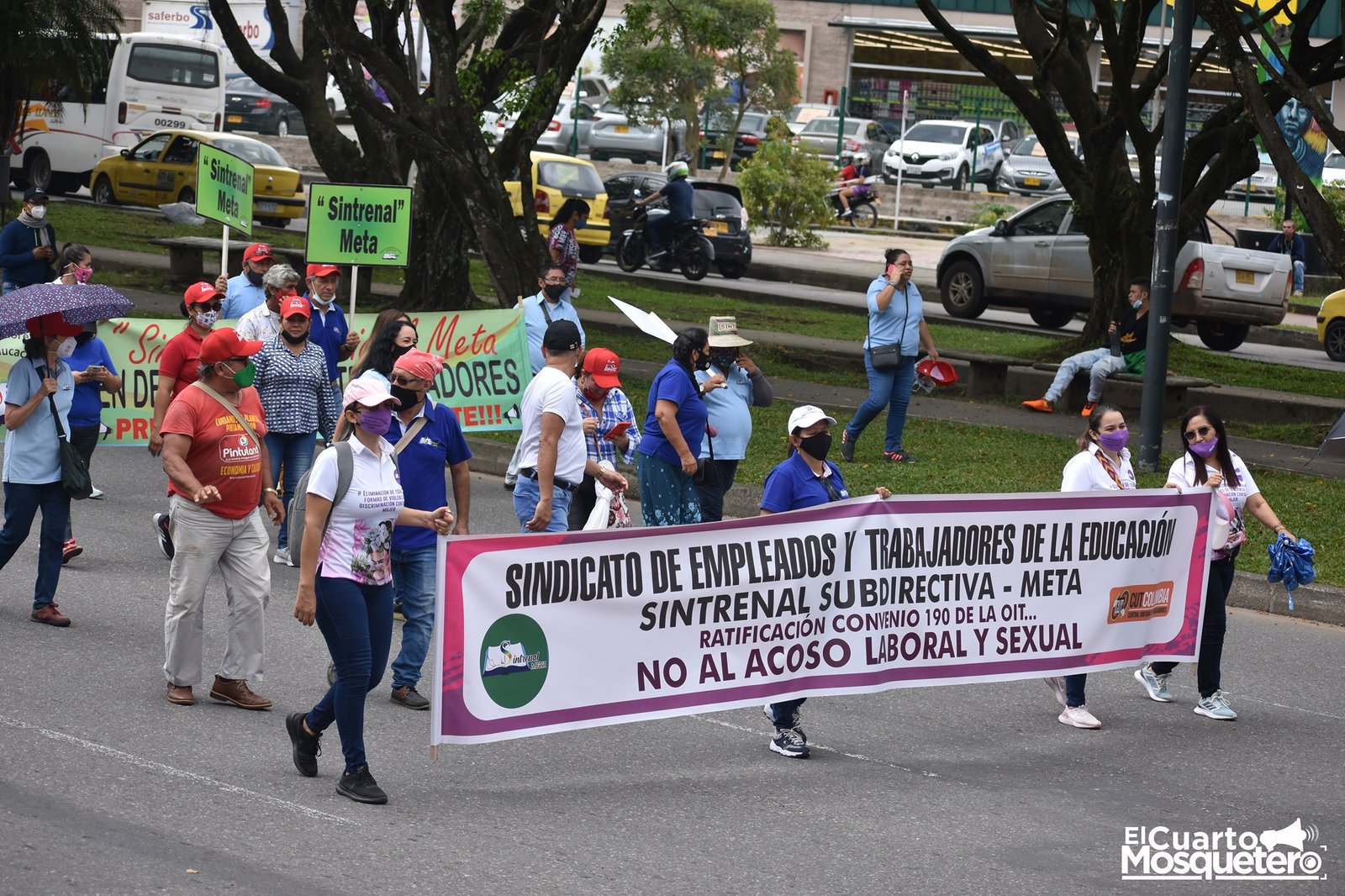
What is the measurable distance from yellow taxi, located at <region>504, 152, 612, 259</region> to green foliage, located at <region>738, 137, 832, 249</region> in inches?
154

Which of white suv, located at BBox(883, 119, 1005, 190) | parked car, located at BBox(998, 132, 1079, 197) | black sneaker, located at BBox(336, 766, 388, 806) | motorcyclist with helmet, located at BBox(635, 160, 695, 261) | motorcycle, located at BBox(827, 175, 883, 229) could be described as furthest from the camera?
white suv, located at BBox(883, 119, 1005, 190)

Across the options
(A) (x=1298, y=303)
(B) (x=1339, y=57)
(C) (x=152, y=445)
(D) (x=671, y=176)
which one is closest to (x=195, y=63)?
(D) (x=671, y=176)

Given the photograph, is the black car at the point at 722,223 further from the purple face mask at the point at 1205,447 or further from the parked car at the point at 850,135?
the purple face mask at the point at 1205,447

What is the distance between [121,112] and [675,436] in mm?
28141

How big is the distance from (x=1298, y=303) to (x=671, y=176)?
12539mm

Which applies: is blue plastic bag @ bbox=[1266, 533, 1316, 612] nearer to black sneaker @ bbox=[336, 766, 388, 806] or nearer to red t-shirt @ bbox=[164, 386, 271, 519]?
black sneaker @ bbox=[336, 766, 388, 806]

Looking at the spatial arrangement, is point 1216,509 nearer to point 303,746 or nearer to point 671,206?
point 303,746

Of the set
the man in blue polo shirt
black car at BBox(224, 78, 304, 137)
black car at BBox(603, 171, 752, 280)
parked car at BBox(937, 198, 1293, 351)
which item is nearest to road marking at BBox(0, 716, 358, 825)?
the man in blue polo shirt

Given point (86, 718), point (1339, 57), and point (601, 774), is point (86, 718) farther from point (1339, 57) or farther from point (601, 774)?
point (1339, 57)

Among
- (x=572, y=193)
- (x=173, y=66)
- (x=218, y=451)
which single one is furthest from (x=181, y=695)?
(x=173, y=66)

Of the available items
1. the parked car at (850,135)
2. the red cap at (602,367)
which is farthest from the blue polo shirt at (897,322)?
the parked car at (850,135)

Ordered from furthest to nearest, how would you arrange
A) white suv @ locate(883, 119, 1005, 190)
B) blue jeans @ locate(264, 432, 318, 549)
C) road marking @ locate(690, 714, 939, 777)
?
white suv @ locate(883, 119, 1005, 190)
blue jeans @ locate(264, 432, 318, 549)
road marking @ locate(690, 714, 939, 777)

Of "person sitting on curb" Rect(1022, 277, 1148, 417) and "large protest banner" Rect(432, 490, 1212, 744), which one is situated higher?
"person sitting on curb" Rect(1022, 277, 1148, 417)

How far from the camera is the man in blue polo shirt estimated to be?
24.5 ft
